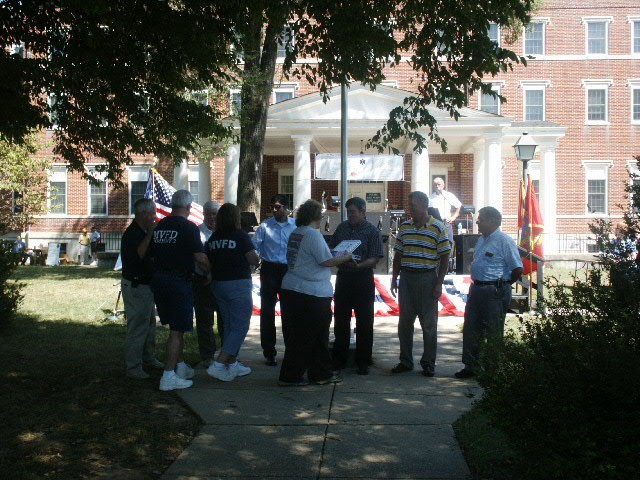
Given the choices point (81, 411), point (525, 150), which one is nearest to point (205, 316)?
point (81, 411)

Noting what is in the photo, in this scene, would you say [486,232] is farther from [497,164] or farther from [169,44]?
[497,164]

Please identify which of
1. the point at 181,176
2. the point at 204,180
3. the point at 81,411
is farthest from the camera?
the point at 204,180

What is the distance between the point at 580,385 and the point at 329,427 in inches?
106

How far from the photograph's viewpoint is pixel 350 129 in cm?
2703

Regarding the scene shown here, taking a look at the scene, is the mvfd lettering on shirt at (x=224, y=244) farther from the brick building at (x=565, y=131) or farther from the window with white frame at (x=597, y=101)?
the window with white frame at (x=597, y=101)

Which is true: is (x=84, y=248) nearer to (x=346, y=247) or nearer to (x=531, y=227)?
(x=531, y=227)

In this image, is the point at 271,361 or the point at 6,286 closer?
the point at 271,361

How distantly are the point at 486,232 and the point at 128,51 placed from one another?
470 centimetres

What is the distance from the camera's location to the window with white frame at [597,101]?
109 feet

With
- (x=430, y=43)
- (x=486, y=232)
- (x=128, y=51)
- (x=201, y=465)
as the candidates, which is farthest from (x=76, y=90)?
(x=201, y=465)

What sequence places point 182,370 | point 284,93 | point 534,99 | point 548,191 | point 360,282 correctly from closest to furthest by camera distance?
1. point 182,370
2. point 360,282
3. point 548,191
4. point 534,99
5. point 284,93

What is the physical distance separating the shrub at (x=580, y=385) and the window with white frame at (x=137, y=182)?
102 ft

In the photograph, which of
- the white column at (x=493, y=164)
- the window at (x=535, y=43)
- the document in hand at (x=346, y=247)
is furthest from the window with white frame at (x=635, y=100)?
the document in hand at (x=346, y=247)

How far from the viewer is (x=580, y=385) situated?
143 inches
